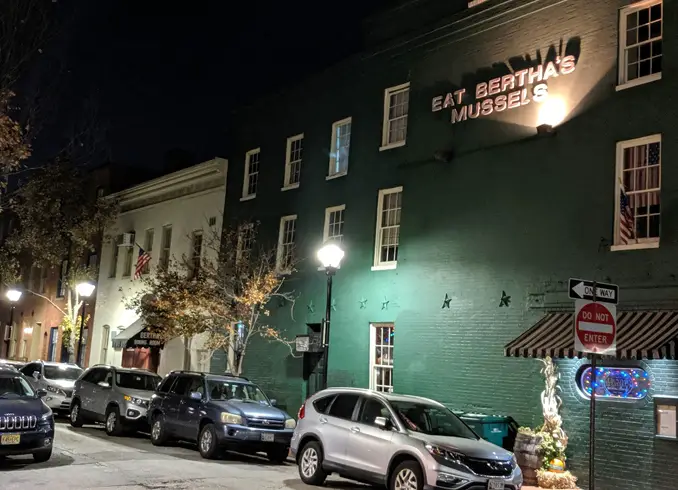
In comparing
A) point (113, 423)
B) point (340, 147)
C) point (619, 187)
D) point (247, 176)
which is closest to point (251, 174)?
point (247, 176)

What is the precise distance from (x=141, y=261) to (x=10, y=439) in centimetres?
1791

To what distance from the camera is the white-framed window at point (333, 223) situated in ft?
72.2

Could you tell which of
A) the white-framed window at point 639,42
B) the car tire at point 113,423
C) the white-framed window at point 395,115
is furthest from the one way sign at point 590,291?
the car tire at point 113,423

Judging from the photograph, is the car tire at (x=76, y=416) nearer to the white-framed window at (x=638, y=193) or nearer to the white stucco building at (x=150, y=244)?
the white stucco building at (x=150, y=244)

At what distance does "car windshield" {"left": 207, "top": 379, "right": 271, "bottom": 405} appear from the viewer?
16.5 m

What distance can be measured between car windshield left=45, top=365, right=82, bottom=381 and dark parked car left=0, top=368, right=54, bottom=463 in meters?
9.53

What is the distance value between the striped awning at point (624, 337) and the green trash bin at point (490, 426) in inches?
55.8

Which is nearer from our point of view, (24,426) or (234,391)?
(24,426)

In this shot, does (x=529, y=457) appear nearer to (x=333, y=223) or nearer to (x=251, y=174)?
(x=333, y=223)

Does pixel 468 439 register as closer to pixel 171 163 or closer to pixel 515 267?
pixel 515 267

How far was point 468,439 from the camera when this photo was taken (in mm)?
11812

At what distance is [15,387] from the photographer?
550 inches

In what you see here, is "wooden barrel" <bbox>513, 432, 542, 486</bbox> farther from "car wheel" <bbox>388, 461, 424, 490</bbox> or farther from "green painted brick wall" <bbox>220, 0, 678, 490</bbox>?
"car wheel" <bbox>388, 461, 424, 490</bbox>

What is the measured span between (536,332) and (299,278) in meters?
9.28
